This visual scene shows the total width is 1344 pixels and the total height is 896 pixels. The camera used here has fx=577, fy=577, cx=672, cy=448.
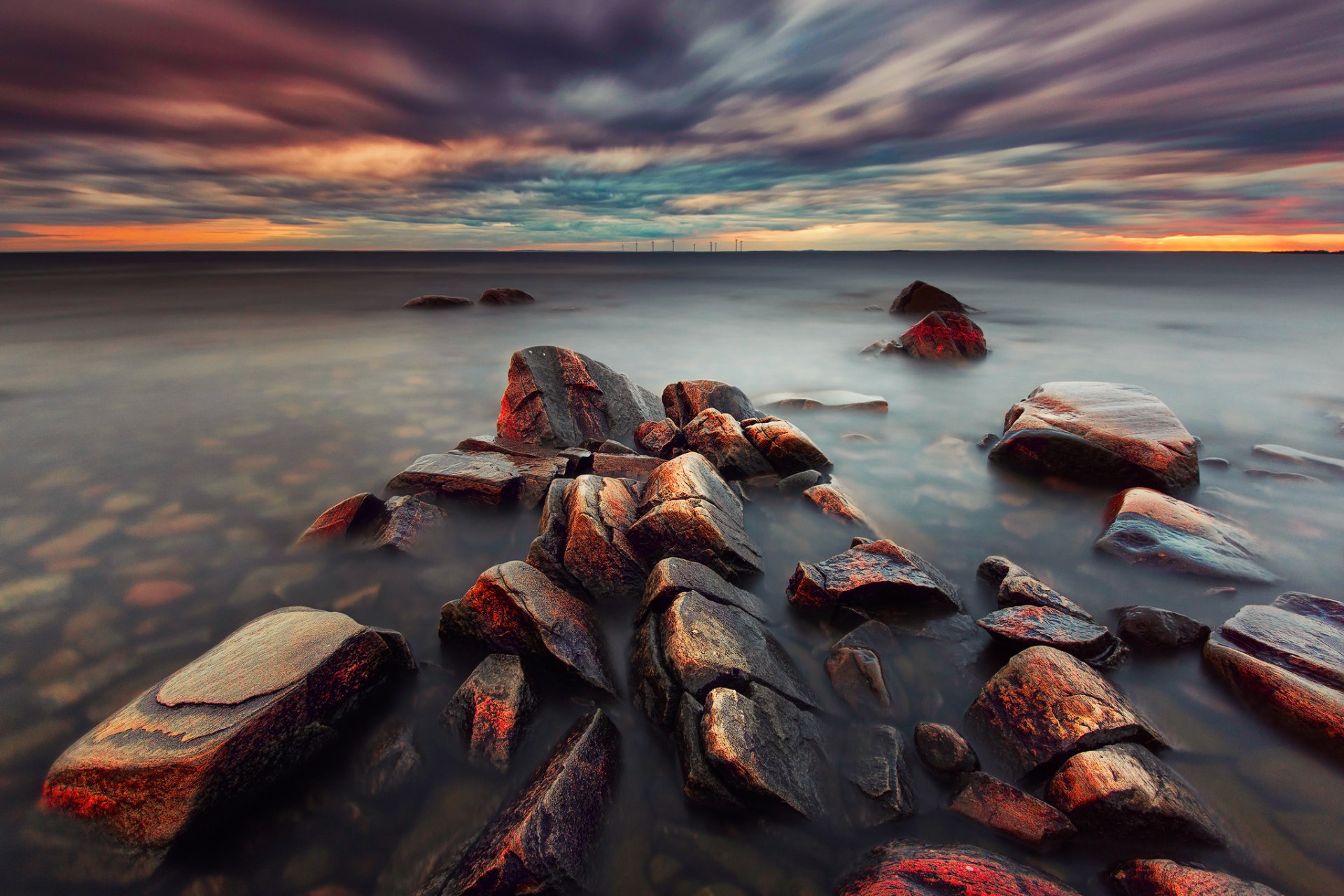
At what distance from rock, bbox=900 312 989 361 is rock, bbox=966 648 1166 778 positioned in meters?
12.8

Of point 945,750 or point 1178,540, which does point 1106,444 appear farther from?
point 945,750

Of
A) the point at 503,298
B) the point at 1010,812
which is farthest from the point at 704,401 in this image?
the point at 503,298

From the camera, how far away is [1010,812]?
9.53 ft

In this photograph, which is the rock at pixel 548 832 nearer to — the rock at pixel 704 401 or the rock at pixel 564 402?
the rock at pixel 564 402

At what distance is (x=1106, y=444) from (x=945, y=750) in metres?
5.47

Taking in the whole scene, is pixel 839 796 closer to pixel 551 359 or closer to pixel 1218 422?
pixel 551 359

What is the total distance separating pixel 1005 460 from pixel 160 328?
27368 millimetres

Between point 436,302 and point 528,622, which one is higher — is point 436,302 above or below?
below

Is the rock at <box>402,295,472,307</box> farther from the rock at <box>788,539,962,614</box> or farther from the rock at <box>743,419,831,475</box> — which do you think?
the rock at <box>788,539,962,614</box>

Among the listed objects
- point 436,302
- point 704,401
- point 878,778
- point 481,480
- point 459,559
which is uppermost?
point 704,401

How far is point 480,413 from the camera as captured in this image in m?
10.3

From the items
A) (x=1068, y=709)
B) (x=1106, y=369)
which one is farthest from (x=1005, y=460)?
(x=1106, y=369)

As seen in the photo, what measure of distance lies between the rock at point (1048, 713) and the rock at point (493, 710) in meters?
2.75

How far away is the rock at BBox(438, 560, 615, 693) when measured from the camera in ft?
12.2
